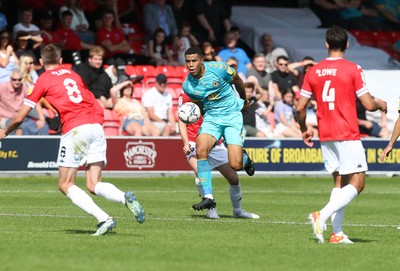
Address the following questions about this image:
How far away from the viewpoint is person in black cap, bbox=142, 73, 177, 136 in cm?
2489

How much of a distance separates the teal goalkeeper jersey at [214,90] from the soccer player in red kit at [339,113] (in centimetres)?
305

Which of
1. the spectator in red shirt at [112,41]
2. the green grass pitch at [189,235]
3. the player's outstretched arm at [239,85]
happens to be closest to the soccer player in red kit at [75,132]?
the green grass pitch at [189,235]

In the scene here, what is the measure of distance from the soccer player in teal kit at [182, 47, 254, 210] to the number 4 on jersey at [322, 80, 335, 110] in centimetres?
310

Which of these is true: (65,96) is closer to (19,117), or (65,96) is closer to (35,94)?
(35,94)

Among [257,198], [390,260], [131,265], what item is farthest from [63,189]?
[257,198]

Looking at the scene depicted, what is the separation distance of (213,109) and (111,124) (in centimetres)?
992

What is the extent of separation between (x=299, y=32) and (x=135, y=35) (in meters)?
5.74

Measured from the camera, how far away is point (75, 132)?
468 inches

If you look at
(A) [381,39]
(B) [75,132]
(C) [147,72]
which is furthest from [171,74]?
(B) [75,132]

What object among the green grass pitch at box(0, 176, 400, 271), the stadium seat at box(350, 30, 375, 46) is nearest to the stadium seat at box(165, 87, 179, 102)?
the green grass pitch at box(0, 176, 400, 271)

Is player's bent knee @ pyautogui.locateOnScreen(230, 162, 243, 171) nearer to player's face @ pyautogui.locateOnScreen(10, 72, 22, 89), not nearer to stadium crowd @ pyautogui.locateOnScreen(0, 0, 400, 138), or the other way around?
stadium crowd @ pyautogui.locateOnScreen(0, 0, 400, 138)

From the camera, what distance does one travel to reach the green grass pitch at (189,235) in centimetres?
965

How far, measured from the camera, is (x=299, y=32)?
32.2 meters

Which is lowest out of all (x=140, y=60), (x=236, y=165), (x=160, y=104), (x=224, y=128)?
(x=160, y=104)
